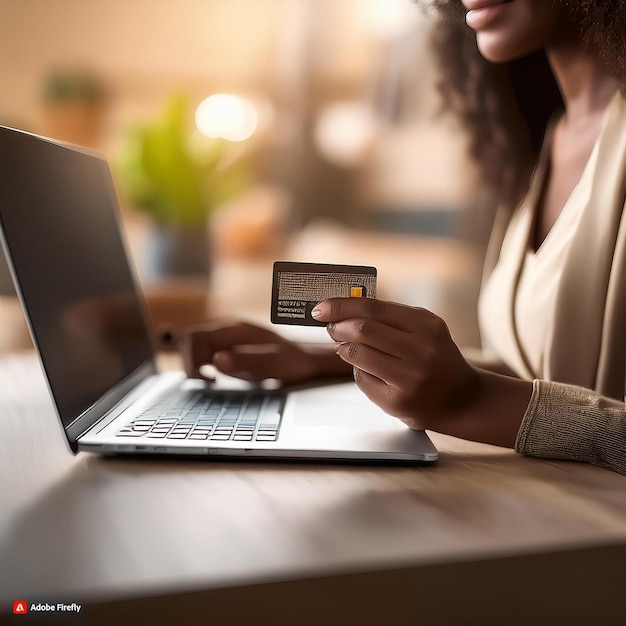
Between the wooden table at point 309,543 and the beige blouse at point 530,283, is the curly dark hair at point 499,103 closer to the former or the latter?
the beige blouse at point 530,283

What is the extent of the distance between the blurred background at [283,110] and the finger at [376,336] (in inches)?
51.6

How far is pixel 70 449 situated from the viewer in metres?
0.51

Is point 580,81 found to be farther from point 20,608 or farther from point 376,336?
point 20,608

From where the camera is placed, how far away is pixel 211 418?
597mm

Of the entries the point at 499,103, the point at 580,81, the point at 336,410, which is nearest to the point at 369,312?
the point at 336,410

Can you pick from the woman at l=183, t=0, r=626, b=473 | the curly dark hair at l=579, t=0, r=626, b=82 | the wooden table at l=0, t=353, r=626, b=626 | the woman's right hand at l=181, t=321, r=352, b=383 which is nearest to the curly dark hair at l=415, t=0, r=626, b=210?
the woman at l=183, t=0, r=626, b=473

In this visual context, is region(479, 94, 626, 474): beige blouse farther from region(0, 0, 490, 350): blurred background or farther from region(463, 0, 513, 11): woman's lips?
region(0, 0, 490, 350): blurred background

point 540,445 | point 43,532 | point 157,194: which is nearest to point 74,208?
point 43,532

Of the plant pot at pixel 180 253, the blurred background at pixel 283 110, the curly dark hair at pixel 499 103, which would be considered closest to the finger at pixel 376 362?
the curly dark hair at pixel 499 103

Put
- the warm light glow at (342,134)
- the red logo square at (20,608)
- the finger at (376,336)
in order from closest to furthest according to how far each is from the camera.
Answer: the red logo square at (20,608) → the finger at (376,336) → the warm light glow at (342,134)

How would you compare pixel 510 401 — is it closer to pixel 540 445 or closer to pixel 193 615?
pixel 540 445

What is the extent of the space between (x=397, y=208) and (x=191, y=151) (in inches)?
49.1

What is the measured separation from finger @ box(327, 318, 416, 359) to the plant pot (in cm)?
94

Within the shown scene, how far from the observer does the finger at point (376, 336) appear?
1.66ft
